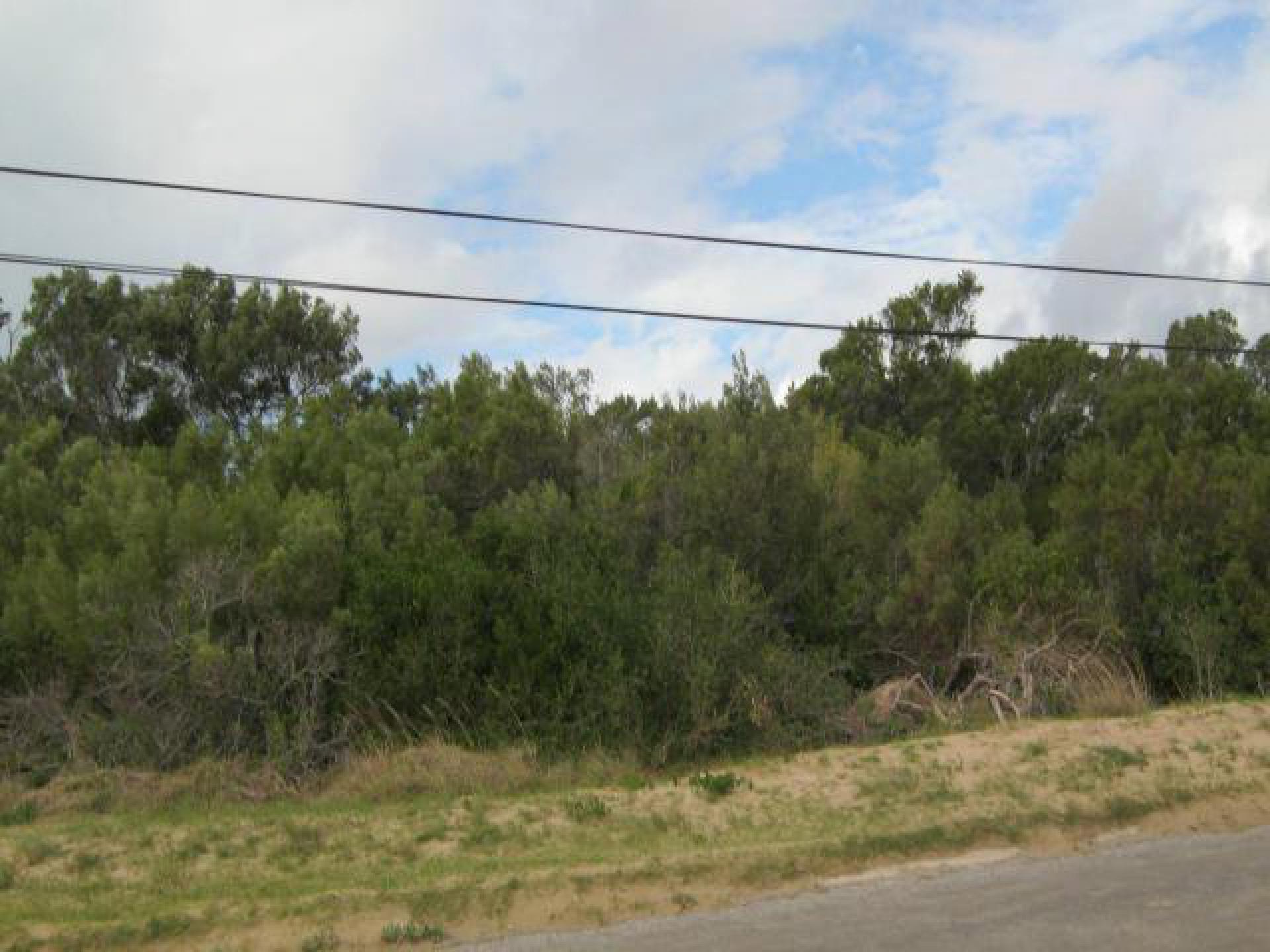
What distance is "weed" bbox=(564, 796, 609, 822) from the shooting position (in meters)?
9.34

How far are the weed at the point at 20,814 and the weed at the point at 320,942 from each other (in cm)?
576

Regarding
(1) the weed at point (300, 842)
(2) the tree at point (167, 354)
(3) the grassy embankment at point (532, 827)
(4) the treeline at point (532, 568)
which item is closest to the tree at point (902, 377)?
(4) the treeline at point (532, 568)

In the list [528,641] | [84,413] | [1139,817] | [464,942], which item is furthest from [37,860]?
[84,413]

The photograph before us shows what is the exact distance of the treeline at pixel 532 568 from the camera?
1233 centimetres

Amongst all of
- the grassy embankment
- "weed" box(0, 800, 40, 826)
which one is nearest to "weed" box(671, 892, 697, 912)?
the grassy embankment

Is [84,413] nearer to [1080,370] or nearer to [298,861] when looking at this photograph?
[298,861]

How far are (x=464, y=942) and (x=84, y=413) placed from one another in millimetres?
20771

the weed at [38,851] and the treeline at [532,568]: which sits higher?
the treeline at [532,568]

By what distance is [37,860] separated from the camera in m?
8.76

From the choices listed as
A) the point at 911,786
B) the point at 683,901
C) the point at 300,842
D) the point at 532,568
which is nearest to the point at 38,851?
the point at 300,842

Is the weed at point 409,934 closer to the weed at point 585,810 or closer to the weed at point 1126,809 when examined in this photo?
the weed at point 585,810

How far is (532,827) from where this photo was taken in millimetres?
9188

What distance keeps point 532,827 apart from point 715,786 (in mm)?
1694

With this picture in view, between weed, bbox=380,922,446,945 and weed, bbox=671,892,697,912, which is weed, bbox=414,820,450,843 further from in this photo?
weed, bbox=671,892,697,912
